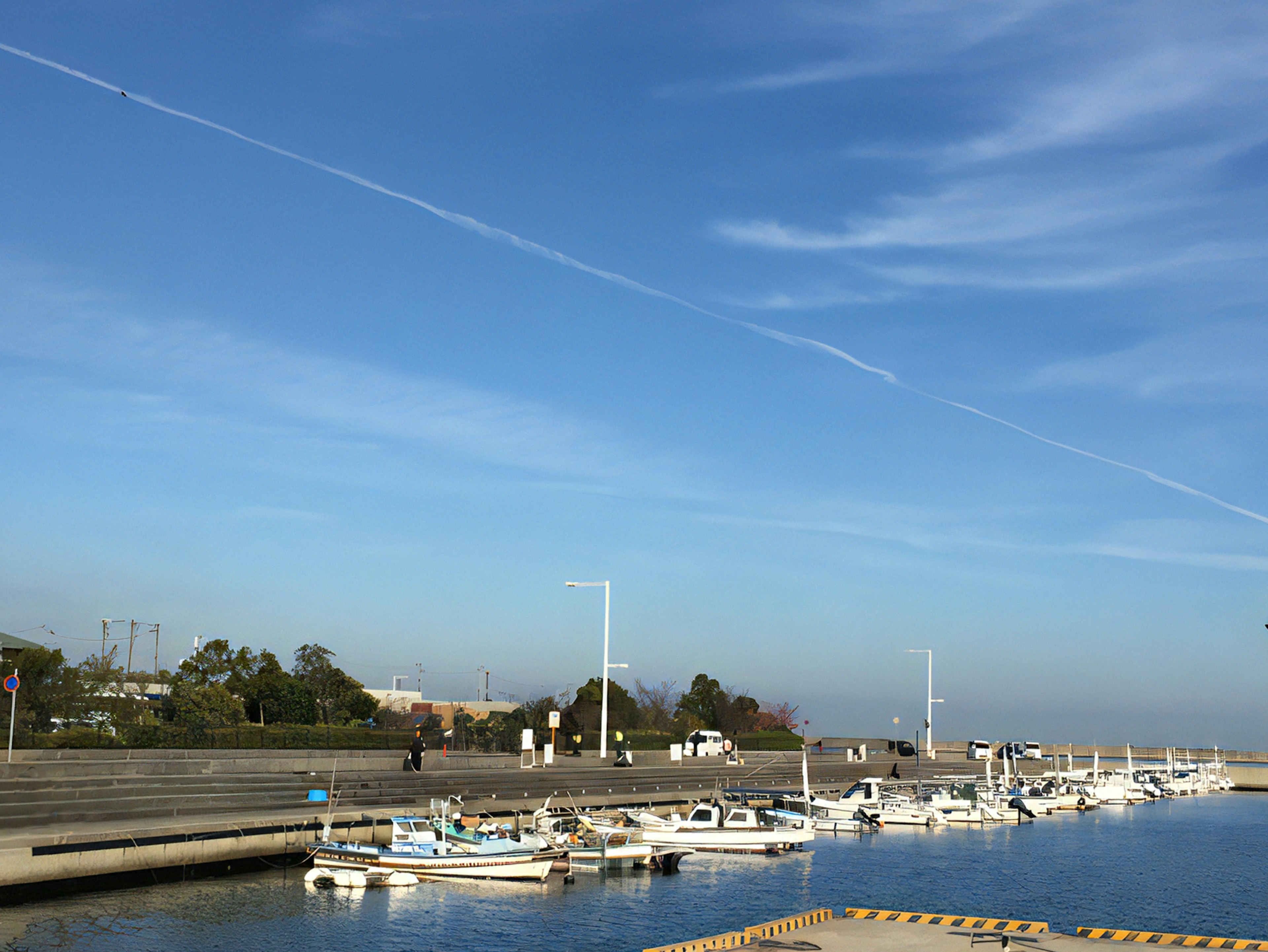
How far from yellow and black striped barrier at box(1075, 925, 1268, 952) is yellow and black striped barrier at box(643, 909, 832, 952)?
20.0ft

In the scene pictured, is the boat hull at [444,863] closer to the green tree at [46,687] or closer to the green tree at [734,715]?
the green tree at [46,687]

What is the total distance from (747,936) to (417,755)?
1383 inches

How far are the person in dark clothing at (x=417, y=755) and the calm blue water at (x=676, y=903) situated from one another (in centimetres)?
1605

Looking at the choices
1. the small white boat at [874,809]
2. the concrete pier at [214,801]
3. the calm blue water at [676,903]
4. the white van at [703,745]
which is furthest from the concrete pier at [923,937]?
the white van at [703,745]

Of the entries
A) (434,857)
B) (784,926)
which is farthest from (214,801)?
(784,926)

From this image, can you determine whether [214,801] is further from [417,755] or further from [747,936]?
[747,936]

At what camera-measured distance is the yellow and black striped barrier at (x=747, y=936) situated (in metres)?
23.7

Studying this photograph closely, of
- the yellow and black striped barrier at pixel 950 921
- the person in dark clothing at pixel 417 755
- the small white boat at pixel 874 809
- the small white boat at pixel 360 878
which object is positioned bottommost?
the small white boat at pixel 874 809

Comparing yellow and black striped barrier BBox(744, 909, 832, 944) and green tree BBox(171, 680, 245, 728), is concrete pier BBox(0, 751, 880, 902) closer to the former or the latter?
green tree BBox(171, 680, 245, 728)

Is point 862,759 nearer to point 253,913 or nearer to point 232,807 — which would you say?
point 232,807

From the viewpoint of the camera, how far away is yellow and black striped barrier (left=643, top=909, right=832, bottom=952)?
23.7m

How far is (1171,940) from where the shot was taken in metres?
→ 24.9

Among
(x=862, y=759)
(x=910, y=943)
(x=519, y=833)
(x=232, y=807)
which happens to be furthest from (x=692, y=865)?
(x=862, y=759)

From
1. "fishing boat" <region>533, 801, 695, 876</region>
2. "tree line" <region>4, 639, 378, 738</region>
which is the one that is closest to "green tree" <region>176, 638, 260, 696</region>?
"tree line" <region>4, 639, 378, 738</region>
